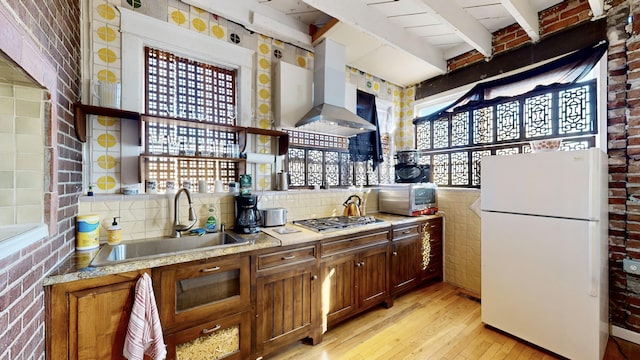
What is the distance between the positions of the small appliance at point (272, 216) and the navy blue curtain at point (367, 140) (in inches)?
52.6

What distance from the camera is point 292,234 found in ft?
6.40

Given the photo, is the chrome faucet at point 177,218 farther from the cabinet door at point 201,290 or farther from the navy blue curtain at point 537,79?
the navy blue curtain at point 537,79

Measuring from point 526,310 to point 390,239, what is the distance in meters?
1.15

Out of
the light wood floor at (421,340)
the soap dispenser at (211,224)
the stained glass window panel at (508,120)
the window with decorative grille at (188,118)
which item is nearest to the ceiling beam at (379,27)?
the stained glass window panel at (508,120)

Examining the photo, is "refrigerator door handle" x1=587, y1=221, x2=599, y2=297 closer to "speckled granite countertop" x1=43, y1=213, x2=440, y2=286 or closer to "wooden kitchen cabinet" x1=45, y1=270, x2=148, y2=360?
"speckled granite countertop" x1=43, y1=213, x2=440, y2=286

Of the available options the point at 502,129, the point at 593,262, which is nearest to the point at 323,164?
the point at 502,129

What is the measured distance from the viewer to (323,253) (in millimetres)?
1987

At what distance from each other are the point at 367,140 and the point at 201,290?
99.9 inches

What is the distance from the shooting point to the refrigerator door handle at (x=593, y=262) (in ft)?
5.41

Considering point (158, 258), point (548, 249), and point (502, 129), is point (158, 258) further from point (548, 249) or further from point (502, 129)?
point (502, 129)

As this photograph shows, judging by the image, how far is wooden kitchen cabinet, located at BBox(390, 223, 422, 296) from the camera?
2510 mm

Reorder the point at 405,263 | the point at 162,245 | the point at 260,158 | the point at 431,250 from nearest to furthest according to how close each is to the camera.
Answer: the point at 162,245, the point at 260,158, the point at 405,263, the point at 431,250

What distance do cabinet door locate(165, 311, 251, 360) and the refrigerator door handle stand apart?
2.30 meters

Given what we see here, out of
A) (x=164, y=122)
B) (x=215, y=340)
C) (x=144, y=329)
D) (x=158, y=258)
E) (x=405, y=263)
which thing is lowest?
(x=215, y=340)
